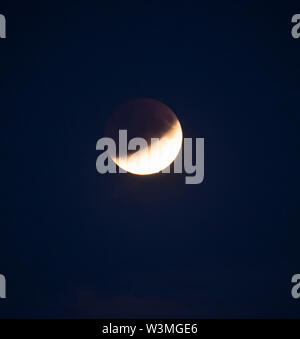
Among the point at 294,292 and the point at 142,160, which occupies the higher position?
Answer: the point at 142,160

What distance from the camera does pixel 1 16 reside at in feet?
24.5

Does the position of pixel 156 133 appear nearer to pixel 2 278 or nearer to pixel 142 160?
pixel 142 160

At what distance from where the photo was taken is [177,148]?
324 inches

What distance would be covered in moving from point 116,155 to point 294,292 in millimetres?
4935
